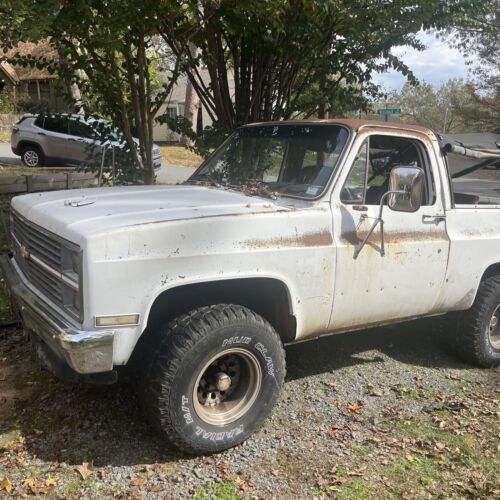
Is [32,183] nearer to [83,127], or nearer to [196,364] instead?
[83,127]

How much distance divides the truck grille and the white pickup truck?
0.05 ft

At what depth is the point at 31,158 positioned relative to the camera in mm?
17641

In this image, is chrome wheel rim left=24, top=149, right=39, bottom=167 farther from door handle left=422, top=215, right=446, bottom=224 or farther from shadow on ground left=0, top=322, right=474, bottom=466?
door handle left=422, top=215, right=446, bottom=224

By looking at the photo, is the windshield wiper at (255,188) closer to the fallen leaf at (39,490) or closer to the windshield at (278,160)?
the windshield at (278,160)

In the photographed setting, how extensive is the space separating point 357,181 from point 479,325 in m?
1.84

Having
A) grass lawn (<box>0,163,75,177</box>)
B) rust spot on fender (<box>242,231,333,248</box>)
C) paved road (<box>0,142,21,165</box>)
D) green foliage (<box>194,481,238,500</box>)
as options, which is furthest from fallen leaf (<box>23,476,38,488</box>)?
paved road (<box>0,142,21,165</box>)

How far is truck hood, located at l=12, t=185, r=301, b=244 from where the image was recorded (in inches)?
118

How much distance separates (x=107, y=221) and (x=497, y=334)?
3.79m

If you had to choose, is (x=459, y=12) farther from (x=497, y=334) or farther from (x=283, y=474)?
(x=283, y=474)

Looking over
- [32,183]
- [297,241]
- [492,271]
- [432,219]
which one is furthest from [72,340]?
[32,183]

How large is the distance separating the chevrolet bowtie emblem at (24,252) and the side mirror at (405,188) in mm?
2392

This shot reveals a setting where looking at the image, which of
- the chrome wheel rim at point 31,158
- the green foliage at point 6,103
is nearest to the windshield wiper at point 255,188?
the chrome wheel rim at point 31,158

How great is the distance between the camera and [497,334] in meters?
5.09

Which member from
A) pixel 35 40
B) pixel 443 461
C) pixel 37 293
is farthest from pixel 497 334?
pixel 35 40
